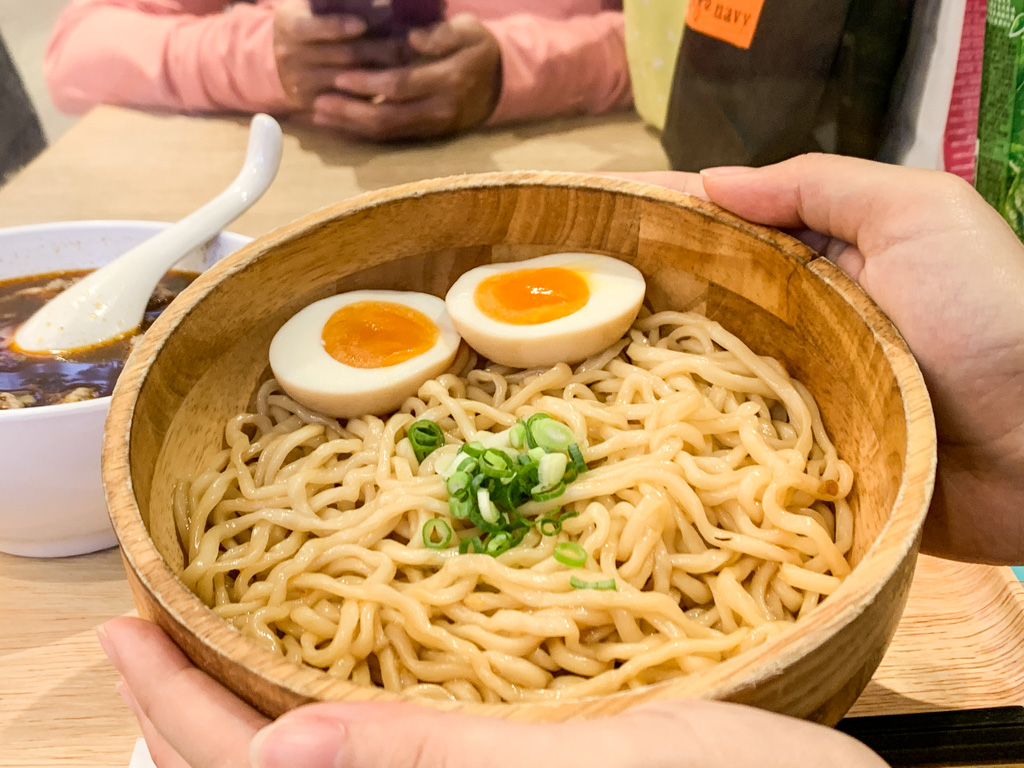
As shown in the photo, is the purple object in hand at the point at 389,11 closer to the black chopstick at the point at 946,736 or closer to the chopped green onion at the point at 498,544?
the chopped green onion at the point at 498,544

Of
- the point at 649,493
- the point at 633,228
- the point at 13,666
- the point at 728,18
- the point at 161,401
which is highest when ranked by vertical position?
the point at 728,18

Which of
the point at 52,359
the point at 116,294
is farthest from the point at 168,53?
the point at 52,359

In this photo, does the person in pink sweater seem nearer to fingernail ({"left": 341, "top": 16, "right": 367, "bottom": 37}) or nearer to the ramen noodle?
fingernail ({"left": 341, "top": 16, "right": 367, "bottom": 37})

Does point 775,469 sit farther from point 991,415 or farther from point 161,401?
point 161,401

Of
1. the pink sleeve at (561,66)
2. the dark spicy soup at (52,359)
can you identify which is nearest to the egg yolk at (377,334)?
the dark spicy soup at (52,359)

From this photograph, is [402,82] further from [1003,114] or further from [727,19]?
[1003,114]

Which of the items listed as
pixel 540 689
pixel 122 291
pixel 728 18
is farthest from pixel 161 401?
pixel 728 18
